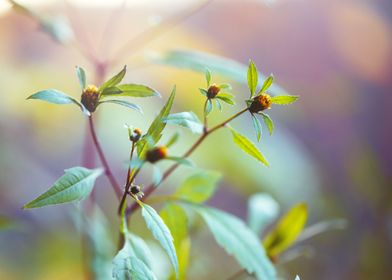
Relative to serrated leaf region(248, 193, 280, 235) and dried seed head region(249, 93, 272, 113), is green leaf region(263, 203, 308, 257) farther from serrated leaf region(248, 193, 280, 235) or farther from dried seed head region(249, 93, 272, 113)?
dried seed head region(249, 93, 272, 113)

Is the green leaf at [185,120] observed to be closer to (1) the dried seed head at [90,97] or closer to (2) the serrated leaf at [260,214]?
(1) the dried seed head at [90,97]

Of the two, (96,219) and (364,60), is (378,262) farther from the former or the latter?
(364,60)

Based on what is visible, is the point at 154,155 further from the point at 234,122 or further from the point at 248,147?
the point at 234,122

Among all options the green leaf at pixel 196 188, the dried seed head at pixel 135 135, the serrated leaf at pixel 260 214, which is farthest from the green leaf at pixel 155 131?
the serrated leaf at pixel 260 214

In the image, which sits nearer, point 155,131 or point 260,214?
point 155,131

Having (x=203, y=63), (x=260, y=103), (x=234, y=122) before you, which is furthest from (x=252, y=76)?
(x=234, y=122)

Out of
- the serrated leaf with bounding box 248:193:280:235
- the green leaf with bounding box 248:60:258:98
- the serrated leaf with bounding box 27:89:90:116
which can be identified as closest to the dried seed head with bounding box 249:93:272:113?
the green leaf with bounding box 248:60:258:98

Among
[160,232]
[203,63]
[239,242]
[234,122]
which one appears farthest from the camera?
[234,122]
